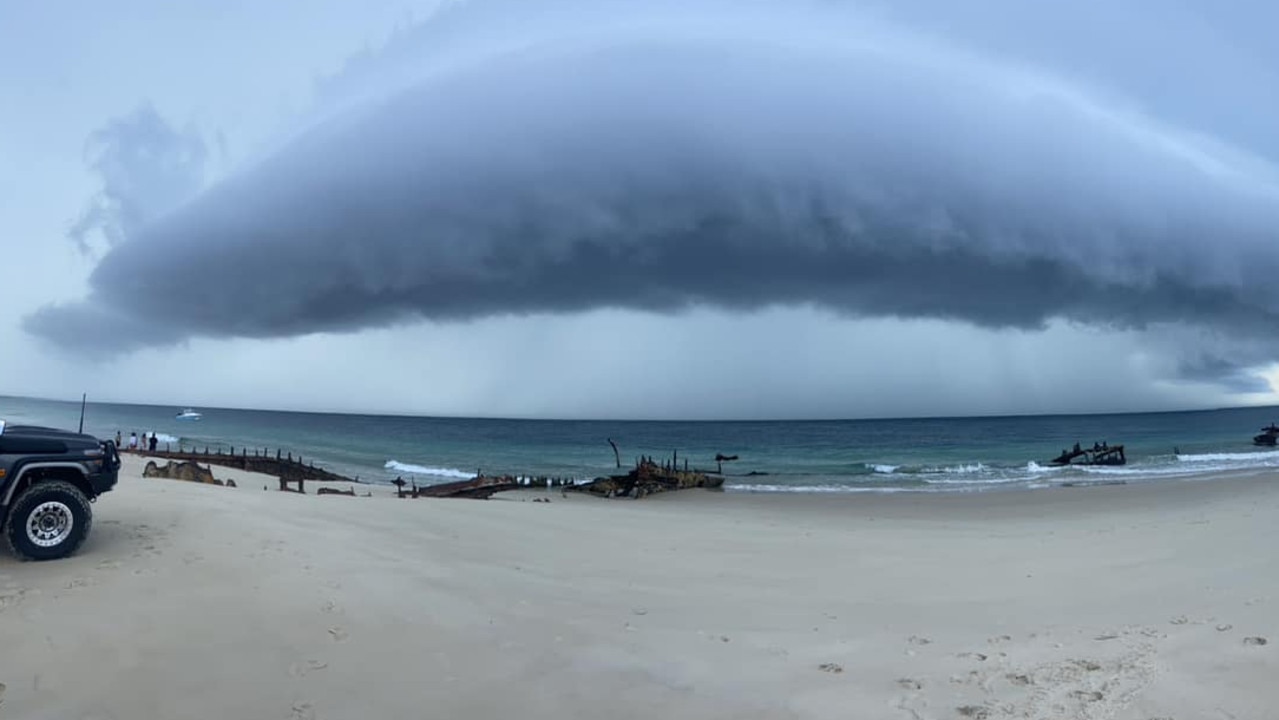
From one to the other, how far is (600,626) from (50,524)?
6680 millimetres

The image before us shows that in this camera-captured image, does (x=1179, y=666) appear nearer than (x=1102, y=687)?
No

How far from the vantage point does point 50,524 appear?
8.27 meters

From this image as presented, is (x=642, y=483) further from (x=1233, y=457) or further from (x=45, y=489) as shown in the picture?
(x=1233, y=457)

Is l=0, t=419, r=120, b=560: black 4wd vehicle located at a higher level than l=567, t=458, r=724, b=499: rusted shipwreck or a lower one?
higher

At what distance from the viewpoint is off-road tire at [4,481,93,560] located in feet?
26.2

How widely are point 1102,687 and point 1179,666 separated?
1017 mm

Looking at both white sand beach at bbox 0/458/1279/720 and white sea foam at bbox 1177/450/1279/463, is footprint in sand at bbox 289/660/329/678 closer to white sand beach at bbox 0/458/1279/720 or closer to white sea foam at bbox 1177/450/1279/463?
white sand beach at bbox 0/458/1279/720

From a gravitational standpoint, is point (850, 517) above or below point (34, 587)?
below

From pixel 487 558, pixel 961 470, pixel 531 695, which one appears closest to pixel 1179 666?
pixel 531 695

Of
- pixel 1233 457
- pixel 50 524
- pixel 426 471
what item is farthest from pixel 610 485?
pixel 1233 457

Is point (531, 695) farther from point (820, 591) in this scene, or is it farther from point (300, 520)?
point (300, 520)

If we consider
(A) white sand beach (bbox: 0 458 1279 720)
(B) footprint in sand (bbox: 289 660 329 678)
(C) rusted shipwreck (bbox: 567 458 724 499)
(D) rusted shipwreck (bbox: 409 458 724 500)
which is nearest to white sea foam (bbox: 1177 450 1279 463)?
(D) rusted shipwreck (bbox: 409 458 724 500)

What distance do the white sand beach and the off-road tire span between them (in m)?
0.23

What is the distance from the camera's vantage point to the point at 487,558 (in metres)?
11.1
